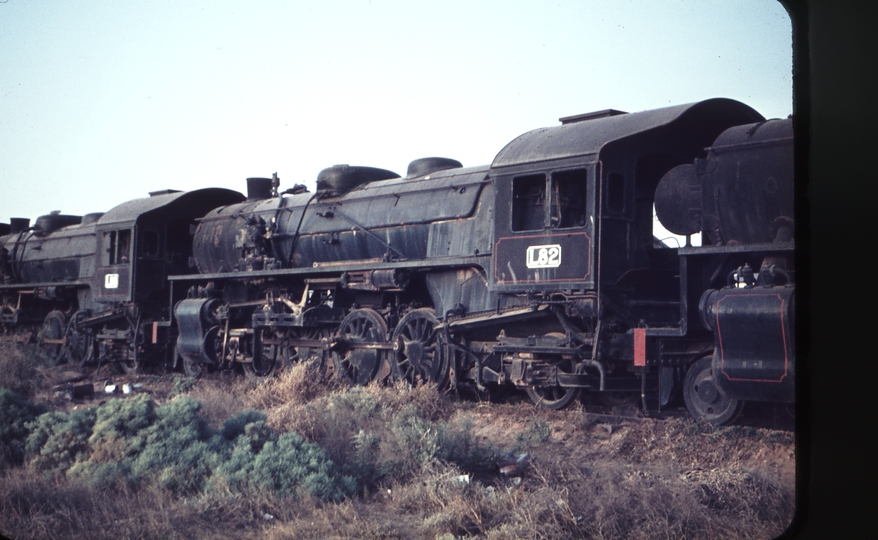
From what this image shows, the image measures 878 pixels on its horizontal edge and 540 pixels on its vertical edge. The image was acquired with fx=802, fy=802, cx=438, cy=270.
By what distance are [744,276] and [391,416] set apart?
4165 mm

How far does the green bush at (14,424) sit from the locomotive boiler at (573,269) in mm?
4801

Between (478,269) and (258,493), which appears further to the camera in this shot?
(478,269)

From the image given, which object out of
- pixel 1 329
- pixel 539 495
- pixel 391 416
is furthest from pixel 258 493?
pixel 1 329

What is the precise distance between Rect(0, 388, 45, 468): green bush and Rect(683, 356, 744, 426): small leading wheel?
22.1ft

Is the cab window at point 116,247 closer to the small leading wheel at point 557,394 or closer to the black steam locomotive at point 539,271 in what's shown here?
the black steam locomotive at point 539,271

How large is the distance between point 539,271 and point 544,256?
0.19 metres

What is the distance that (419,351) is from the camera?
36.5 feet

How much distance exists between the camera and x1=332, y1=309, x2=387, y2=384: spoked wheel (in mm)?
12008

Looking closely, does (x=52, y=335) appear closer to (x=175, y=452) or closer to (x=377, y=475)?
(x=175, y=452)

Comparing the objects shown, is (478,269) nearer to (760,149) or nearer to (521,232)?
(521,232)

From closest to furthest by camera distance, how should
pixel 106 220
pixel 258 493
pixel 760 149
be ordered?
pixel 258 493
pixel 760 149
pixel 106 220

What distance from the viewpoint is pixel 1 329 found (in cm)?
2241

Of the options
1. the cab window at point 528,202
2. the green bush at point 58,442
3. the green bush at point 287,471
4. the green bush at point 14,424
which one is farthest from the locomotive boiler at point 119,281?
the green bush at point 287,471

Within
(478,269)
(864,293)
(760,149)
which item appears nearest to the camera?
(864,293)
